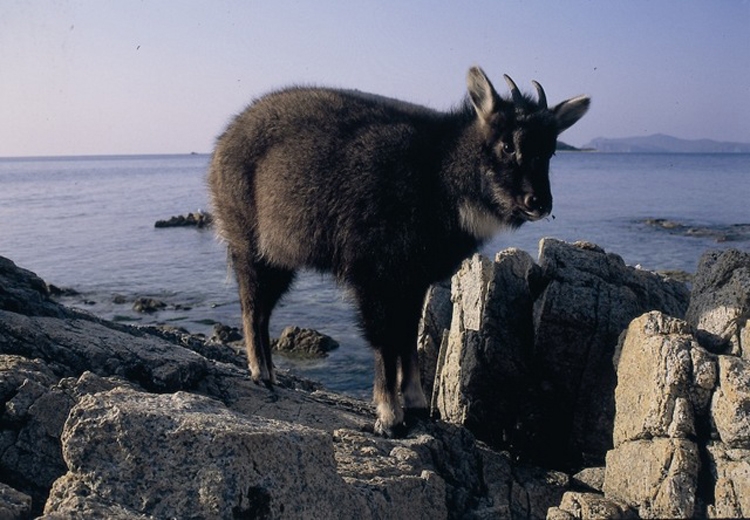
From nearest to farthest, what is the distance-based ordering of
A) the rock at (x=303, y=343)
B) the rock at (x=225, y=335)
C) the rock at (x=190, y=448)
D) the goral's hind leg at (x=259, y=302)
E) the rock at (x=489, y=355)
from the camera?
the rock at (x=190, y=448)
the rock at (x=489, y=355)
the goral's hind leg at (x=259, y=302)
the rock at (x=303, y=343)
the rock at (x=225, y=335)

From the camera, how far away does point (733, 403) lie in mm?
5242

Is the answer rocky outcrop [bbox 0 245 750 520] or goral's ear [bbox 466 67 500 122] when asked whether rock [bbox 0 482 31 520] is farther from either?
goral's ear [bbox 466 67 500 122]

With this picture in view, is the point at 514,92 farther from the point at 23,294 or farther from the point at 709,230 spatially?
the point at 709,230

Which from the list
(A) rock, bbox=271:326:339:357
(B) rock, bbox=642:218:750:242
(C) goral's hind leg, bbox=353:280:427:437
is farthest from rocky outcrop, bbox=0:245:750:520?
(B) rock, bbox=642:218:750:242

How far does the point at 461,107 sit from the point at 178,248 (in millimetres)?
27211

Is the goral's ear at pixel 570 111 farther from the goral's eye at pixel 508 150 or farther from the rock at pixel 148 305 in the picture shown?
the rock at pixel 148 305

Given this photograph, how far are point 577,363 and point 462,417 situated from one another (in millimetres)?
1195

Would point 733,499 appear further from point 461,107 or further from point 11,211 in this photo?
point 11,211

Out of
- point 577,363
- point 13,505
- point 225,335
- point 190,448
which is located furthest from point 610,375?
point 225,335

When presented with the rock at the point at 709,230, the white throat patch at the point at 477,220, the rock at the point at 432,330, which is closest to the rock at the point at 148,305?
the rock at the point at 432,330

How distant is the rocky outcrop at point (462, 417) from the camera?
406 centimetres

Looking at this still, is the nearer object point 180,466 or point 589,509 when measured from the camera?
point 180,466

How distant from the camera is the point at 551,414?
723cm

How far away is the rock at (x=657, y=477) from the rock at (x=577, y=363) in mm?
1327
